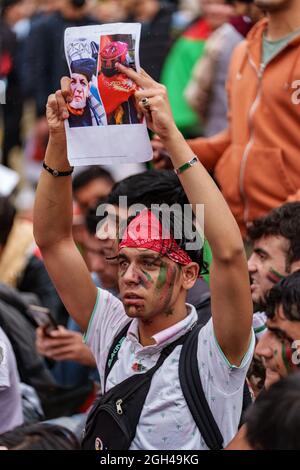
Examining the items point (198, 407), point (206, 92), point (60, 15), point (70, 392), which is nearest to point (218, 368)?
point (198, 407)

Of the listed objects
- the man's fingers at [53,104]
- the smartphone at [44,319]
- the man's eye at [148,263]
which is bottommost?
the smartphone at [44,319]

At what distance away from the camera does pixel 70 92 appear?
340 cm

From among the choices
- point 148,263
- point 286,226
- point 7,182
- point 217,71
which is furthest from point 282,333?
point 217,71

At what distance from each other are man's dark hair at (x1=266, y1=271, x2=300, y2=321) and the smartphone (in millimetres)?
1624

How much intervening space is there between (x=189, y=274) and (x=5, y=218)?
226 cm

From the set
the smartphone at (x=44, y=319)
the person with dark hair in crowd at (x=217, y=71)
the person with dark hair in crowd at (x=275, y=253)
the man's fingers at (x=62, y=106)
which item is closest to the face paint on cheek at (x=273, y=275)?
the person with dark hair in crowd at (x=275, y=253)

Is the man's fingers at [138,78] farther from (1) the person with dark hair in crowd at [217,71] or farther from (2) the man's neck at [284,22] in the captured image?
(1) the person with dark hair in crowd at [217,71]

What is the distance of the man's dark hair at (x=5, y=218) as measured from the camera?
566 centimetres

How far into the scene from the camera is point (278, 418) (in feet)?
7.70

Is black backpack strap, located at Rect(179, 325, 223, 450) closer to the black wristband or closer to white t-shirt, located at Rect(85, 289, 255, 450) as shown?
white t-shirt, located at Rect(85, 289, 255, 450)

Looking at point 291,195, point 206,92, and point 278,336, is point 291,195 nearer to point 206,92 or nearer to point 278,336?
point 278,336

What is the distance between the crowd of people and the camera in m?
3.15

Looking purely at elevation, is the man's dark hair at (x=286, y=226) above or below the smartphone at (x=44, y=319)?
above

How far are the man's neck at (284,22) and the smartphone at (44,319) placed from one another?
163cm
